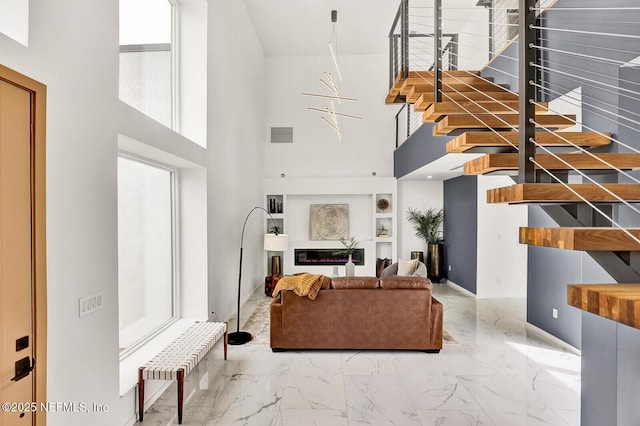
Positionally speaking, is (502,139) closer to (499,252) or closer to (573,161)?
(573,161)

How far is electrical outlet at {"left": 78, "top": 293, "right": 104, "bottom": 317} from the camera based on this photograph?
201 cm

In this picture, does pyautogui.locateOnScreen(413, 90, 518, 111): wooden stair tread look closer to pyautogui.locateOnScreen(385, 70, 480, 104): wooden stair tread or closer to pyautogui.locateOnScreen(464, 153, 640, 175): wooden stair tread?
pyautogui.locateOnScreen(385, 70, 480, 104): wooden stair tread

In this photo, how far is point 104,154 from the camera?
2.23 metres

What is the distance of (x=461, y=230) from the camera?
23.0 ft

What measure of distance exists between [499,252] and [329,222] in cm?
353

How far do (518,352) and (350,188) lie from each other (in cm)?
483

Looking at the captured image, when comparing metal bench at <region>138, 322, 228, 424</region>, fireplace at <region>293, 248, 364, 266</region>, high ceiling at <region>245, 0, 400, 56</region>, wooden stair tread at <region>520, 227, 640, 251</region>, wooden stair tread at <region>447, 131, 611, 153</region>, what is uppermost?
high ceiling at <region>245, 0, 400, 56</region>

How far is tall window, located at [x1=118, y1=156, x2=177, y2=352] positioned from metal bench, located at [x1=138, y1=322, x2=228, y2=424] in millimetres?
432

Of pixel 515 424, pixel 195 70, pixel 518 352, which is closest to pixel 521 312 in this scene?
pixel 518 352

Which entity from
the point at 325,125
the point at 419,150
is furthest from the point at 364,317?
the point at 325,125

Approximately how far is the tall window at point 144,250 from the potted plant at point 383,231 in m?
5.07

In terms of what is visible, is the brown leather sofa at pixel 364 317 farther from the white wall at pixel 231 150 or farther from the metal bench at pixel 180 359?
the white wall at pixel 231 150

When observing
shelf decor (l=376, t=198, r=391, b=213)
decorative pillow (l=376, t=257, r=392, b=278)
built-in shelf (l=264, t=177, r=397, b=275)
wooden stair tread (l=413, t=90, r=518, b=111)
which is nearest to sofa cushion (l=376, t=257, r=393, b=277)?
decorative pillow (l=376, t=257, r=392, b=278)

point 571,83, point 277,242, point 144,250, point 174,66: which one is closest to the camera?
point 571,83
